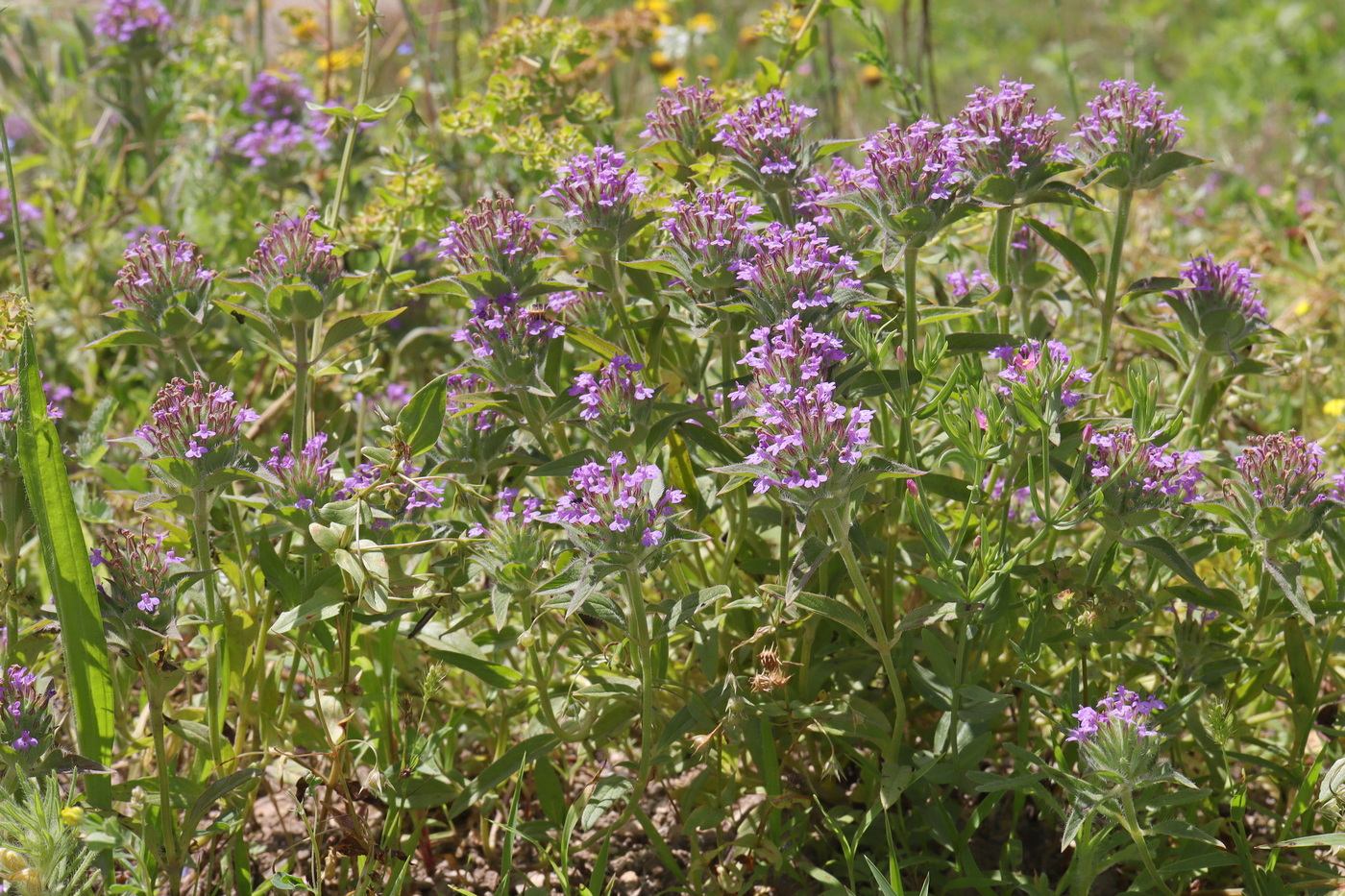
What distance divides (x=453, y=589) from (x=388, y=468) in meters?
0.25

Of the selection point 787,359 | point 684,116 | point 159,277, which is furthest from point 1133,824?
point 159,277

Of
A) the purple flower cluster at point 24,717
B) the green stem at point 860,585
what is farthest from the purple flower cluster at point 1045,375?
the purple flower cluster at point 24,717

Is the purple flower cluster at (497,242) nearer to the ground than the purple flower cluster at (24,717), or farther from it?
farther from it

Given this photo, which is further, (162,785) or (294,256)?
(294,256)

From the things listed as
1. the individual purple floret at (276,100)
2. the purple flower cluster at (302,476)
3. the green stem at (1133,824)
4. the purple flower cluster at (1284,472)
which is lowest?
the green stem at (1133,824)

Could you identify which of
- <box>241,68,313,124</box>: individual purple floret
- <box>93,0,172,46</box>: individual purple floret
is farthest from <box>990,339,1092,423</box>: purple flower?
<box>93,0,172,46</box>: individual purple floret

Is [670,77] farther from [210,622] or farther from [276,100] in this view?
[210,622]

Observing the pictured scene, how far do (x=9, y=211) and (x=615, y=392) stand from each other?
2571mm

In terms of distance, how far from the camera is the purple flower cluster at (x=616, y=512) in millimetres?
1739

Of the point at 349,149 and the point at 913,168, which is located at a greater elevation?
the point at 349,149

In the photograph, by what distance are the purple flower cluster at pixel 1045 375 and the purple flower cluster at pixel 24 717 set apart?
164cm

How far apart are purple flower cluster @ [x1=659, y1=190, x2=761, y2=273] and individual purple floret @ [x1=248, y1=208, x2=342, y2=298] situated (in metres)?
0.61

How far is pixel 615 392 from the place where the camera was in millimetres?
2006

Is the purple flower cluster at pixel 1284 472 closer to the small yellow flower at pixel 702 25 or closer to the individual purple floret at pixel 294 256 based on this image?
the individual purple floret at pixel 294 256
